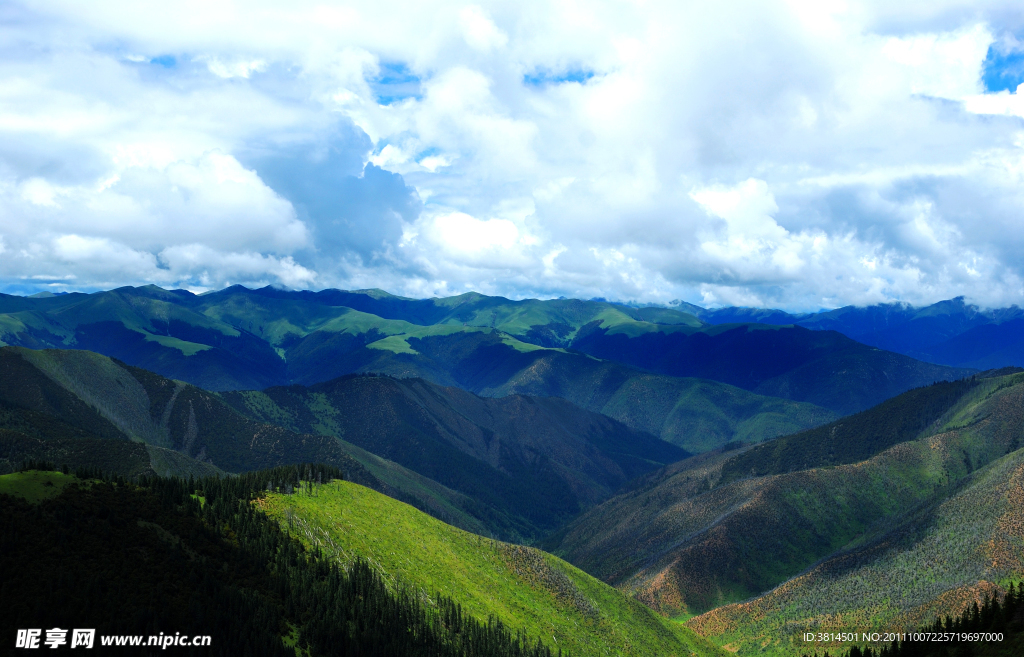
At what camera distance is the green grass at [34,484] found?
337 feet

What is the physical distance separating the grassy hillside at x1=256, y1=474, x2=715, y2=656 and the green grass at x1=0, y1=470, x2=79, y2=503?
39767mm

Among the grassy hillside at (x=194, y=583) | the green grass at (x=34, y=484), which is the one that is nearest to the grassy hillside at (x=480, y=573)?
the grassy hillside at (x=194, y=583)

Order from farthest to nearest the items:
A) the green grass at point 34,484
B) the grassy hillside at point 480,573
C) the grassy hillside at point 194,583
→ the grassy hillside at point 480,573 < the green grass at point 34,484 < the grassy hillside at point 194,583

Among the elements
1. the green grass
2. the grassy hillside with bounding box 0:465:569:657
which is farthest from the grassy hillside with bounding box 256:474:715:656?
the green grass

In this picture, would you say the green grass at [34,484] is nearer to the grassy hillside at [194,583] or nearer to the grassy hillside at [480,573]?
the grassy hillside at [194,583]

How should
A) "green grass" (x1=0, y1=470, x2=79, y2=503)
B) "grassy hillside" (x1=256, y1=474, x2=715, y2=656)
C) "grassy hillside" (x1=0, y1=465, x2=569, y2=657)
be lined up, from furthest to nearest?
"grassy hillside" (x1=256, y1=474, x2=715, y2=656) < "green grass" (x1=0, y1=470, x2=79, y2=503) < "grassy hillside" (x1=0, y1=465, x2=569, y2=657)

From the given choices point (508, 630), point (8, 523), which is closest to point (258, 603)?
point (8, 523)

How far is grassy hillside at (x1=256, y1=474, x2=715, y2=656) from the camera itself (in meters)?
145

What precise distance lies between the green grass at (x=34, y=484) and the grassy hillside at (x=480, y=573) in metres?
39.8

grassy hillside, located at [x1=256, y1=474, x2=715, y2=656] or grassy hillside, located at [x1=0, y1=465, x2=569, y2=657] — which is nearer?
grassy hillside, located at [x1=0, y1=465, x2=569, y2=657]

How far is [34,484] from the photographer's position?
107 m

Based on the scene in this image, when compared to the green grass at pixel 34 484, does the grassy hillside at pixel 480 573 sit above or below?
below

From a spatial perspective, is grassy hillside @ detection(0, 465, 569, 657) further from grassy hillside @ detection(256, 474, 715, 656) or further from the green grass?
grassy hillside @ detection(256, 474, 715, 656)

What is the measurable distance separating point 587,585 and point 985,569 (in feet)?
356
